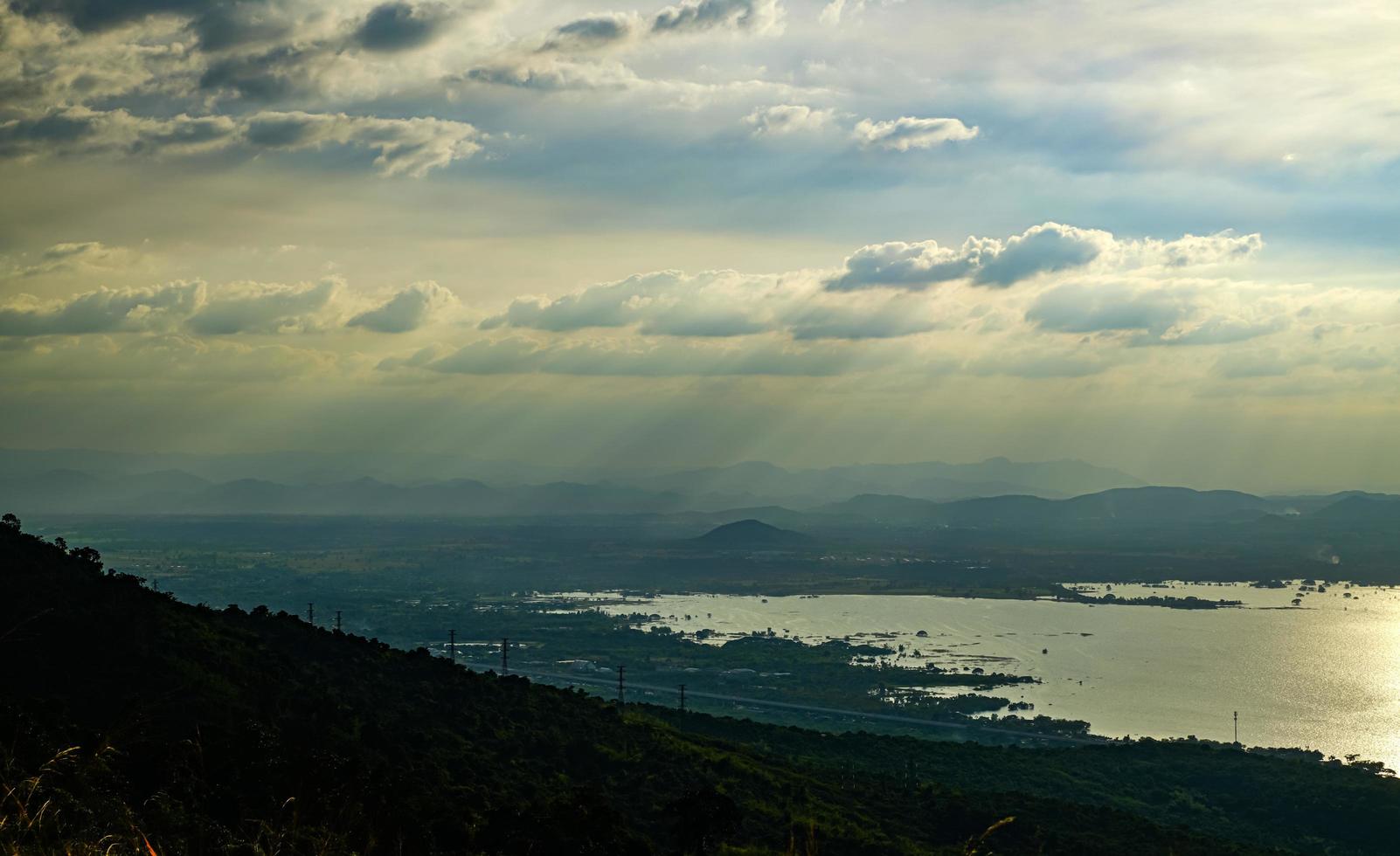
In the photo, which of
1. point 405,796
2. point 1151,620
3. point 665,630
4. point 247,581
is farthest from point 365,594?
point 405,796

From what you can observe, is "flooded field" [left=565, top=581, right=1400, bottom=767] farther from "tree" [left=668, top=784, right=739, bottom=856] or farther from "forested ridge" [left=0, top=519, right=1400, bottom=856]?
→ "tree" [left=668, top=784, right=739, bottom=856]

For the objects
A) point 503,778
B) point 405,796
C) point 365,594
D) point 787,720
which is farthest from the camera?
point 365,594

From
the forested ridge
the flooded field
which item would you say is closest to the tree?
the forested ridge

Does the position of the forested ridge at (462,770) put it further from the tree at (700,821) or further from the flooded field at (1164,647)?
the flooded field at (1164,647)

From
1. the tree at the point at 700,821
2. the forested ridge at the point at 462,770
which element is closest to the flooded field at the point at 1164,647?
the forested ridge at the point at 462,770

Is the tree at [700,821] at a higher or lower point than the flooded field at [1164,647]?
higher

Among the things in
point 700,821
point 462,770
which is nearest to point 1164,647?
point 462,770

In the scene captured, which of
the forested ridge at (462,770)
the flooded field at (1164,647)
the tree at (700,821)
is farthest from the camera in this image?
the flooded field at (1164,647)

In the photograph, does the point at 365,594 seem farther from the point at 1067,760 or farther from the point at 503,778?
the point at 503,778
